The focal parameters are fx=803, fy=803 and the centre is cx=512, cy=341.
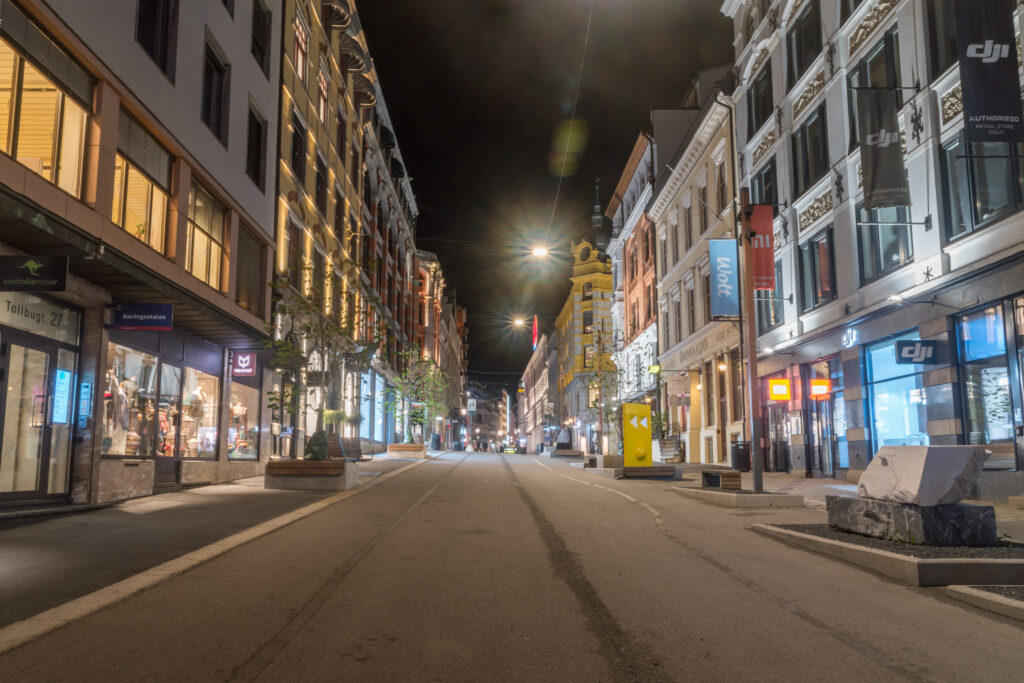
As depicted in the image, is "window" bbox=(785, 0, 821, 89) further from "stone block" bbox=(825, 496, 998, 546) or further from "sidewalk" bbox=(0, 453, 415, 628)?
"sidewalk" bbox=(0, 453, 415, 628)

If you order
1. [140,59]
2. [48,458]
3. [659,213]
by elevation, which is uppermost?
[659,213]

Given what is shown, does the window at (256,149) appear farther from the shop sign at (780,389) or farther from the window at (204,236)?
the shop sign at (780,389)

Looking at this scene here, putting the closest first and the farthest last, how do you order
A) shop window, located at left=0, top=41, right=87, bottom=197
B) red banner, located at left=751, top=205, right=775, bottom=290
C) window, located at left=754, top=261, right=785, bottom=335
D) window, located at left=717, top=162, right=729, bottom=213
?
shop window, located at left=0, top=41, right=87, bottom=197 < red banner, located at left=751, top=205, right=775, bottom=290 < window, located at left=754, top=261, right=785, bottom=335 < window, located at left=717, top=162, right=729, bottom=213

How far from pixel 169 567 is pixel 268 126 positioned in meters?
19.1

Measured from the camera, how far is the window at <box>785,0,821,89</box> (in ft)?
83.9

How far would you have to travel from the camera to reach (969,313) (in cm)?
1692

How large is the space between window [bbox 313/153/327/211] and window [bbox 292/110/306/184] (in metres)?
2.62

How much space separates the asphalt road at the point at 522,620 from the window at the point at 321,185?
2387cm

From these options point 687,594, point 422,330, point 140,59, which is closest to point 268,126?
point 140,59

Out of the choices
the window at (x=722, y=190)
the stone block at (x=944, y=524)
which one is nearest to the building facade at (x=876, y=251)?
the window at (x=722, y=190)

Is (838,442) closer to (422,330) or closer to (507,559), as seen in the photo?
(507,559)

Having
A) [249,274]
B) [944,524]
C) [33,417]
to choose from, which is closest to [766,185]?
[249,274]

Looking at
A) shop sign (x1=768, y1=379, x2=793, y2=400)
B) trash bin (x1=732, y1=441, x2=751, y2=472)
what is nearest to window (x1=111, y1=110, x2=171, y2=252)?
shop sign (x1=768, y1=379, x2=793, y2=400)

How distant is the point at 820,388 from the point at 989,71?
35.9ft
